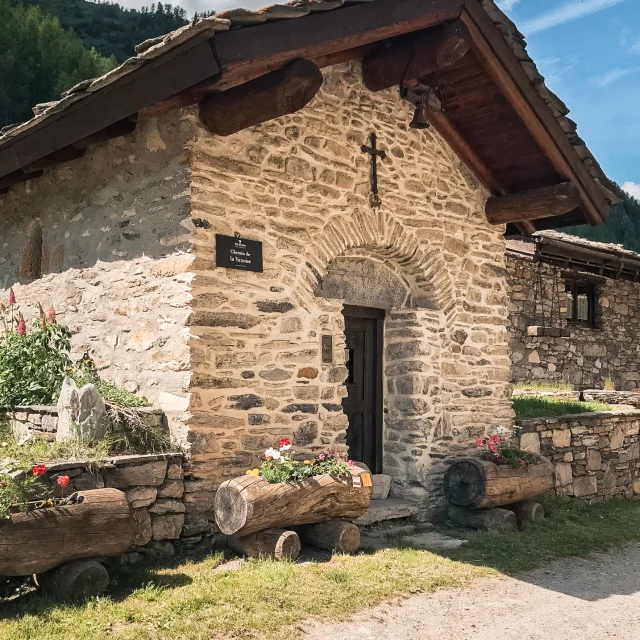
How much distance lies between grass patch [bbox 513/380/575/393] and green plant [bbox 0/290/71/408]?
8010mm

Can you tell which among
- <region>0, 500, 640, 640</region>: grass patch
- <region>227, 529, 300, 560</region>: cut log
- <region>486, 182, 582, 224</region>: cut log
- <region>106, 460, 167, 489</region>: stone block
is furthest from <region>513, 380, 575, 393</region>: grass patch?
<region>106, 460, 167, 489</region>: stone block

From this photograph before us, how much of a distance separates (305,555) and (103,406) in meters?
1.93

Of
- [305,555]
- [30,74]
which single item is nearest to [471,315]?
[305,555]

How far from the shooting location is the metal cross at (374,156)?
22.5 feet

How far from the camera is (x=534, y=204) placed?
25.4 ft

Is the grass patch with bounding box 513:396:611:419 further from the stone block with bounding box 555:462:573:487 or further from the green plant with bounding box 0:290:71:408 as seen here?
the green plant with bounding box 0:290:71:408

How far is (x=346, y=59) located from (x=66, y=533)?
15.9 ft

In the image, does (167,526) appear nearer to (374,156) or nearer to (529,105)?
(374,156)

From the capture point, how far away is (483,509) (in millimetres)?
6996

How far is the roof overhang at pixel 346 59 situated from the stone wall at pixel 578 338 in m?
5.33

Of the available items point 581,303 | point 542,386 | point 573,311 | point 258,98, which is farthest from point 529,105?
point 581,303

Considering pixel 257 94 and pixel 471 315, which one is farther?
pixel 471 315

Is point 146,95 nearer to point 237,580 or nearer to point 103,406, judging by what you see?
point 103,406

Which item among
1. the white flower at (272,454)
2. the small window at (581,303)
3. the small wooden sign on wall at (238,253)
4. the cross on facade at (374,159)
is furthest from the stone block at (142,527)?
the small window at (581,303)
